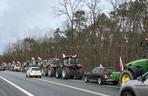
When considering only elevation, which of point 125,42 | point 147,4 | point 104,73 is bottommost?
point 104,73

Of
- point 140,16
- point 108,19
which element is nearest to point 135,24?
point 140,16

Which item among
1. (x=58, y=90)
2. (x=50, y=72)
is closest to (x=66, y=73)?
(x=50, y=72)

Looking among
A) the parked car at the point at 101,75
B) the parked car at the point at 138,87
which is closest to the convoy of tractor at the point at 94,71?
the parked car at the point at 101,75

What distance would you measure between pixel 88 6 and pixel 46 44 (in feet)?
146

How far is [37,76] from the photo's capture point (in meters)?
54.6

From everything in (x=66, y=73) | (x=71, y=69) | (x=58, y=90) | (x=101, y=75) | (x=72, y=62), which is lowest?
(x=58, y=90)

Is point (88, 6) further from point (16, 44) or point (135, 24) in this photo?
point (16, 44)

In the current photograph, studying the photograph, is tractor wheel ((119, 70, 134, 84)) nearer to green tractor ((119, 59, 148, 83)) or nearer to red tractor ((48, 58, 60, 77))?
green tractor ((119, 59, 148, 83))

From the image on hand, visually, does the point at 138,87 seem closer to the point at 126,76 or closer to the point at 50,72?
the point at 126,76

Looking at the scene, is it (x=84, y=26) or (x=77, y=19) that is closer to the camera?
(x=84, y=26)

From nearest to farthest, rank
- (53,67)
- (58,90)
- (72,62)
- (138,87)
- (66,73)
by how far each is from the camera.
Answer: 1. (138,87)
2. (58,90)
3. (66,73)
4. (72,62)
5. (53,67)

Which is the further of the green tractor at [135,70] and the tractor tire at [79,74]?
the tractor tire at [79,74]

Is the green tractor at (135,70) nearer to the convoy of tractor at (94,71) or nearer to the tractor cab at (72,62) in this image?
the convoy of tractor at (94,71)

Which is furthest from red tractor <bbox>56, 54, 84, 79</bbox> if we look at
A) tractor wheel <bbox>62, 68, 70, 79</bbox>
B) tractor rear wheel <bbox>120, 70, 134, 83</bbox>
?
tractor rear wheel <bbox>120, 70, 134, 83</bbox>
